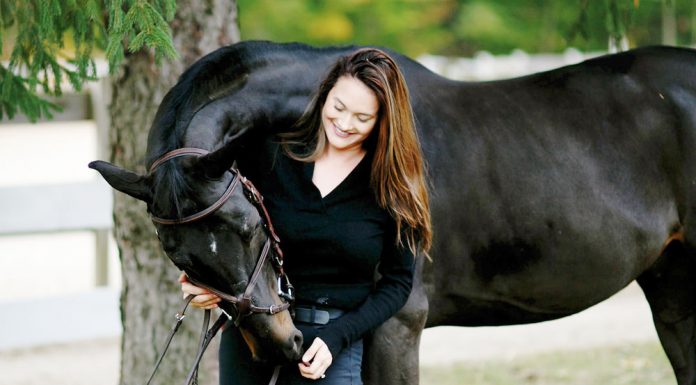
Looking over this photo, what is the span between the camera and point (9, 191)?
697cm

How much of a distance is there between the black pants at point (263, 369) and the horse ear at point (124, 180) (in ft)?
1.77

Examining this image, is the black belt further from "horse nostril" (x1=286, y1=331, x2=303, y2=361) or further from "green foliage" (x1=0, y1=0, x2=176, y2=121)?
"green foliage" (x1=0, y1=0, x2=176, y2=121)

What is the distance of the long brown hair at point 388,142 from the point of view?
3154 millimetres

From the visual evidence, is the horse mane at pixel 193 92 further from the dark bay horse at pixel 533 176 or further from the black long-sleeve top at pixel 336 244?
the black long-sleeve top at pixel 336 244

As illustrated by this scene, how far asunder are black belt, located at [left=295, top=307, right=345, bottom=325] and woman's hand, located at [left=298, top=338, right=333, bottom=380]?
0.10m

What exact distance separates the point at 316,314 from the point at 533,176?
4.93 feet

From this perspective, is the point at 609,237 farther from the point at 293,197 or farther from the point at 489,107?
the point at 293,197

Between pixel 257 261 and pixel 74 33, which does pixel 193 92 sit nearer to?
pixel 257 261

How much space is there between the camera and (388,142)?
3.20m

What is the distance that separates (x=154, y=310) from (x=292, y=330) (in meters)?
1.99

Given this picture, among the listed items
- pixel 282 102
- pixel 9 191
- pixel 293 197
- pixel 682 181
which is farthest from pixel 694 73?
pixel 9 191

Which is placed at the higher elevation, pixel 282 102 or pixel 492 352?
pixel 282 102

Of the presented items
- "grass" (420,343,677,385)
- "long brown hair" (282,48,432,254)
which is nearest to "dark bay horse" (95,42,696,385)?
"long brown hair" (282,48,432,254)

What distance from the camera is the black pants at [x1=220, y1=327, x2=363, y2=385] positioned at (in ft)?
10.5
